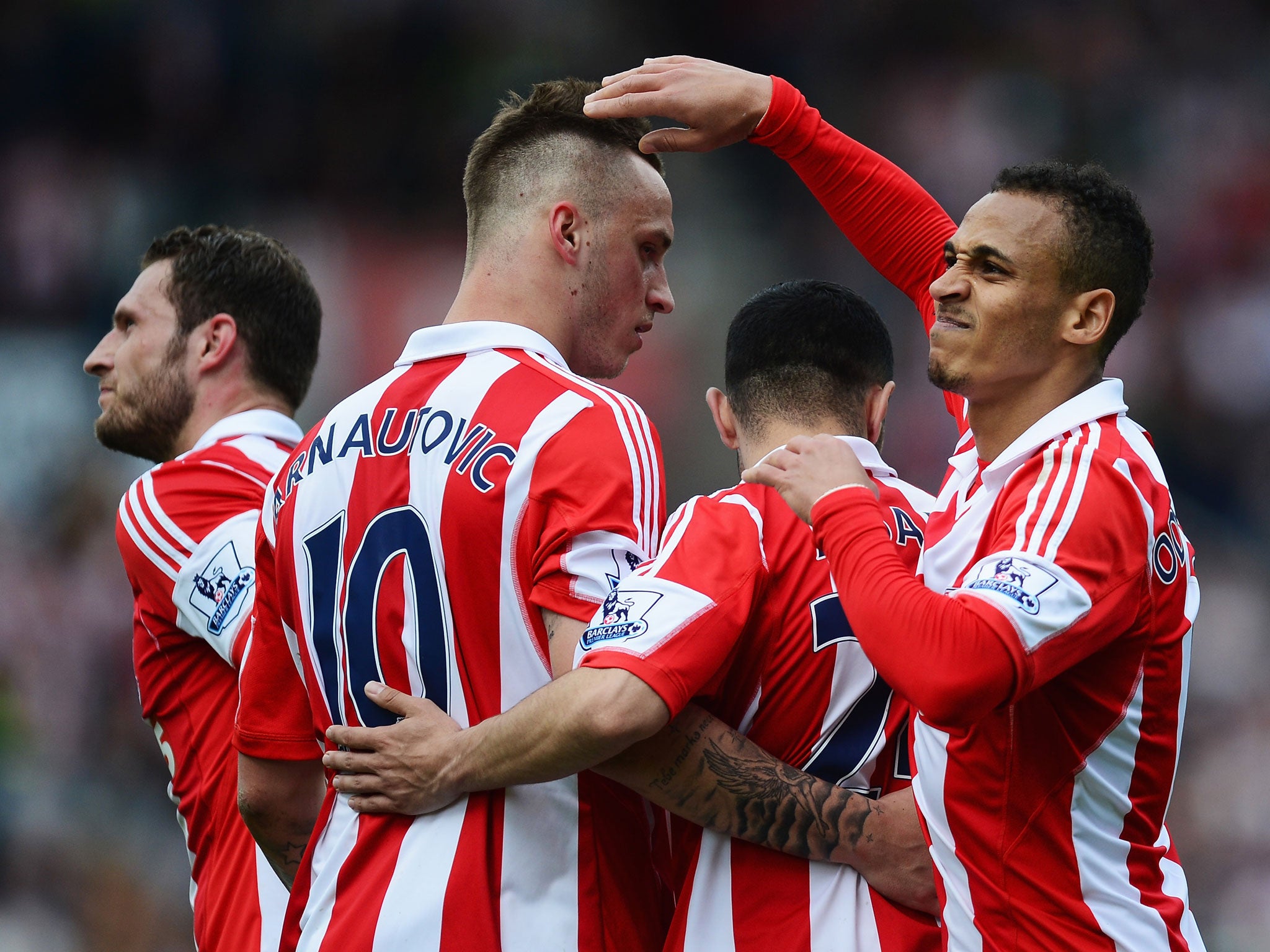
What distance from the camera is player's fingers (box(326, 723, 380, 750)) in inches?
102

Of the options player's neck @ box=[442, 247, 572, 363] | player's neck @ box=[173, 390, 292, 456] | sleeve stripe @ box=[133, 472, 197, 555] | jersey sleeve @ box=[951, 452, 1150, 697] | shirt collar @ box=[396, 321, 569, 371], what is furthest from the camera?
player's neck @ box=[173, 390, 292, 456]

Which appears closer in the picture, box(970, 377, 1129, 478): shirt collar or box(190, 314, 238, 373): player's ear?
box(970, 377, 1129, 478): shirt collar

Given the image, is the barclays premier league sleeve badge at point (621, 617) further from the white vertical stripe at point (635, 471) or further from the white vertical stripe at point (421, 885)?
the white vertical stripe at point (421, 885)

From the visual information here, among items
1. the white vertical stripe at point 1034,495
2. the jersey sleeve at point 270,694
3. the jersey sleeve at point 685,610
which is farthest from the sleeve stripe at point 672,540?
the jersey sleeve at point 270,694

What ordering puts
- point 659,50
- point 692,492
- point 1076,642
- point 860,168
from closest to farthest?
point 1076,642 < point 860,168 < point 692,492 < point 659,50

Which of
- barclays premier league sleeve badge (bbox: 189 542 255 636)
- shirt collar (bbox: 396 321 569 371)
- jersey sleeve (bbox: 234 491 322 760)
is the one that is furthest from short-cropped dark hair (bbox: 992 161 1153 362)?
barclays premier league sleeve badge (bbox: 189 542 255 636)

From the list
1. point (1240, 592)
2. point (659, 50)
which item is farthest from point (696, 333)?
point (1240, 592)

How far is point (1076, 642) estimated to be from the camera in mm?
2201

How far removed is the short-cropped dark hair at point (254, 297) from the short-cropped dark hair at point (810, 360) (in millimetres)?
1660

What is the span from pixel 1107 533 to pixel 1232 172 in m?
8.99

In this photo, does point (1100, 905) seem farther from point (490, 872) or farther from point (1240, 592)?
point (1240, 592)

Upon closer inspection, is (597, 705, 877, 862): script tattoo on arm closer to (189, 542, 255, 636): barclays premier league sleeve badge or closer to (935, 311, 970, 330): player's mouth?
(935, 311, 970, 330): player's mouth

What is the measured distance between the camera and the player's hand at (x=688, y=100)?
292 cm

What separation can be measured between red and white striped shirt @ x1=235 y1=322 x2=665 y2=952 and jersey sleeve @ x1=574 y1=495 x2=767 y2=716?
8cm
